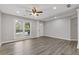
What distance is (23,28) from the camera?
774cm

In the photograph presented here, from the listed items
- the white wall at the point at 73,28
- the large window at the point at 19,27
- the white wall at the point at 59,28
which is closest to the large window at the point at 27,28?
the large window at the point at 19,27

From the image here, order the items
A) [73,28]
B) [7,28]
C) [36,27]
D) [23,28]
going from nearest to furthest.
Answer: [7,28]
[73,28]
[23,28]
[36,27]

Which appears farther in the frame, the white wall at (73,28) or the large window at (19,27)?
the large window at (19,27)

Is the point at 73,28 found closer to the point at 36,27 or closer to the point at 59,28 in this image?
the point at 59,28

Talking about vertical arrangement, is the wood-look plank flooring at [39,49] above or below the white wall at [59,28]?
below

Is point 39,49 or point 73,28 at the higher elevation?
point 73,28

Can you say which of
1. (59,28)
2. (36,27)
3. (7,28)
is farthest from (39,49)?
(36,27)

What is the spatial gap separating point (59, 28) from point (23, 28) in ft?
11.3

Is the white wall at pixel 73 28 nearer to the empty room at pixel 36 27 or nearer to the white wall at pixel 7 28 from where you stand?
the empty room at pixel 36 27

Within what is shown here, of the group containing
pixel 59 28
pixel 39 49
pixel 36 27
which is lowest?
pixel 39 49

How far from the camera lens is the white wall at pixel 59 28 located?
7.29 meters
